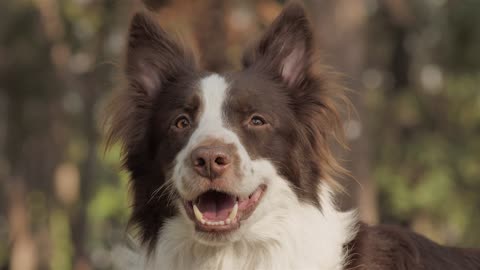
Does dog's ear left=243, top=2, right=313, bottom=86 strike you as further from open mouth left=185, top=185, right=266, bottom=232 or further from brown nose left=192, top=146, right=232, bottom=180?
brown nose left=192, top=146, right=232, bottom=180

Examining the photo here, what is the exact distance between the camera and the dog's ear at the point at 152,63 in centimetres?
743

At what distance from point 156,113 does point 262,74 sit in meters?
0.95

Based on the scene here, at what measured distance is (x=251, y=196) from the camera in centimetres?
653

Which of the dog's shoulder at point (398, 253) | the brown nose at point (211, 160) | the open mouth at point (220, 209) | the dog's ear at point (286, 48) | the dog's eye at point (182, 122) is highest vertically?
the dog's ear at point (286, 48)

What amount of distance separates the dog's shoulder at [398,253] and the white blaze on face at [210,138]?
1058mm

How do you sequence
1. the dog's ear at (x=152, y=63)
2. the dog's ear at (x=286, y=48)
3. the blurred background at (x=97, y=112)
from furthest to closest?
the blurred background at (x=97, y=112), the dog's ear at (x=152, y=63), the dog's ear at (x=286, y=48)

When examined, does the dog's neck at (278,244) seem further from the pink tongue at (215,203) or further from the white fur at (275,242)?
the pink tongue at (215,203)

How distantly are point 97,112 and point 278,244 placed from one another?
15821 millimetres

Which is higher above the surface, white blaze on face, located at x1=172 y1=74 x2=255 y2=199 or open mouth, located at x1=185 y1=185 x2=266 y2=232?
white blaze on face, located at x1=172 y1=74 x2=255 y2=199

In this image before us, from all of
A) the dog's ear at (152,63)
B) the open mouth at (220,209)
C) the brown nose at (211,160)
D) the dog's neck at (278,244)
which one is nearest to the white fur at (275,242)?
the dog's neck at (278,244)

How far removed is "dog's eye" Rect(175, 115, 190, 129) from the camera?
6.83 m

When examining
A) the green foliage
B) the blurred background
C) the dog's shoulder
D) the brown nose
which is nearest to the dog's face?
the brown nose

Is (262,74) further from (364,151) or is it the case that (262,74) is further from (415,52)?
(415,52)

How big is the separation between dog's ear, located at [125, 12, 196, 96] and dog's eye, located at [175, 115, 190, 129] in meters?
0.65
